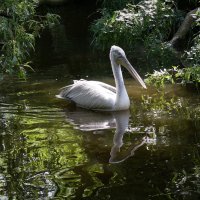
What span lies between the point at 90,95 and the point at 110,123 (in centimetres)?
112

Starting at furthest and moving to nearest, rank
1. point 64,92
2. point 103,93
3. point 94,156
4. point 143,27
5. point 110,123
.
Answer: point 143,27 → point 64,92 → point 103,93 → point 110,123 → point 94,156

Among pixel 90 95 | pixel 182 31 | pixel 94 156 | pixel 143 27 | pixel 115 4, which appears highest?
pixel 115 4

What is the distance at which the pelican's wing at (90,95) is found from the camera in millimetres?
8297

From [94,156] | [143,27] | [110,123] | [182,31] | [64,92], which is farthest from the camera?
[182,31]

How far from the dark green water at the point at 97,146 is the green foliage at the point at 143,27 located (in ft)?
2.45

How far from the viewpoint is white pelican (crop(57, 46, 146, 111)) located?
817cm

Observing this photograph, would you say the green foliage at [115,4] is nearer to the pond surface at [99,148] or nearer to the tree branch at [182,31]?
the tree branch at [182,31]

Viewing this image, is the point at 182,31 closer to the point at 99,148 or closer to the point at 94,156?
the point at 99,148

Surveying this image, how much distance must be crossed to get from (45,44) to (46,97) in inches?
231

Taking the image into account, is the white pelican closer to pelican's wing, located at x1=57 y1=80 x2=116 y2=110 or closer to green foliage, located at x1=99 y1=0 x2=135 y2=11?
pelican's wing, located at x1=57 y1=80 x2=116 y2=110

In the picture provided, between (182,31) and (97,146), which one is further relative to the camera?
(182,31)

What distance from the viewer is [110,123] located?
750 centimetres

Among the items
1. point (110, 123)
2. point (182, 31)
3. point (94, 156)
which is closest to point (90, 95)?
point (110, 123)

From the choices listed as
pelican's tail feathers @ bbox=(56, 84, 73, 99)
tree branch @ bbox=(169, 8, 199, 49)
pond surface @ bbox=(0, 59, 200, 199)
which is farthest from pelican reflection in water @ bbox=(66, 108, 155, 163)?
tree branch @ bbox=(169, 8, 199, 49)
